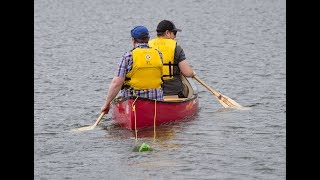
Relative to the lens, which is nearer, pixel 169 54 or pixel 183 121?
pixel 169 54

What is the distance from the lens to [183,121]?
1752 cm

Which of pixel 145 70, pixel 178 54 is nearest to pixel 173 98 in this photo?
pixel 178 54

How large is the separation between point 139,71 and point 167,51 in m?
1.50

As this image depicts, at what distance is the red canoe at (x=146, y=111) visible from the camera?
15922mm

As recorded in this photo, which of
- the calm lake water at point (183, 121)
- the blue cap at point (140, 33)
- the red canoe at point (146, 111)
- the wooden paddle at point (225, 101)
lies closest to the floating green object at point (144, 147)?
the calm lake water at point (183, 121)

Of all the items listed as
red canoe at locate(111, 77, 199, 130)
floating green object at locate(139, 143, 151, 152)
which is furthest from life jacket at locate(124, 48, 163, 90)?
floating green object at locate(139, 143, 151, 152)

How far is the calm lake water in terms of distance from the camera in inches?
546

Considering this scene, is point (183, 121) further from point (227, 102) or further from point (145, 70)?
point (227, 102)

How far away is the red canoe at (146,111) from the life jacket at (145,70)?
1.09ft

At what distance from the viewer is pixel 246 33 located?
123 ft

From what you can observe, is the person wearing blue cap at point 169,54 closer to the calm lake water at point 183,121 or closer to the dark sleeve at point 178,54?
the dark sleeve at point 178,54
